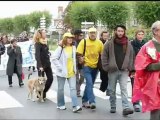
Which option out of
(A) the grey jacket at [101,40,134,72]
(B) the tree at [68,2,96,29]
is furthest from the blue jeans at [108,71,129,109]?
(B) the tree at [68,2,96,29]

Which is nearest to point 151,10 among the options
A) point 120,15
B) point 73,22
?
point 120,15

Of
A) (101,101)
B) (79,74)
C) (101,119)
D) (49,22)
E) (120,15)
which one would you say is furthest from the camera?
(49,22)

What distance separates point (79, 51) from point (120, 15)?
35639 mm

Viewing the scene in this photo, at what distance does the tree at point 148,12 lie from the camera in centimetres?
3672

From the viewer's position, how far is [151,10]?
A: 3684 cm

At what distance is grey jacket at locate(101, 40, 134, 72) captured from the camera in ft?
26.1

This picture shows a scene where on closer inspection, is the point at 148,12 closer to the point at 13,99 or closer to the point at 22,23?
the point at 13,99

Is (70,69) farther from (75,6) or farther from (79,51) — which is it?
(75,6)

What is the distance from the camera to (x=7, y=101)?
1027 centimetres

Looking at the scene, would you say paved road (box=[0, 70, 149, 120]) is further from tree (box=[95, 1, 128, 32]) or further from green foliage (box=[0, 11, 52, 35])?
green foliage (box=[0, 11, 52, 35])

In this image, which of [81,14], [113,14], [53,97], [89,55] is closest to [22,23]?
[81,14]

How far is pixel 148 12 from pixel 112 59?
98.2 ft

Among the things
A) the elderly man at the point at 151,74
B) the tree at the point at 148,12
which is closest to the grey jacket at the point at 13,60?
the elderly man at the point at 151,74

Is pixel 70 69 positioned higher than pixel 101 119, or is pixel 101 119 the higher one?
pixel 70 69
